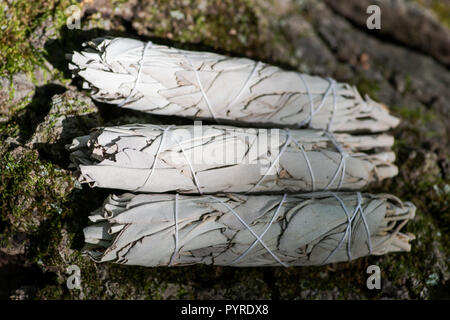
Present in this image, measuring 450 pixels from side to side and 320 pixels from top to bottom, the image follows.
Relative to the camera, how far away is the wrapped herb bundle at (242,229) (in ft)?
8.66

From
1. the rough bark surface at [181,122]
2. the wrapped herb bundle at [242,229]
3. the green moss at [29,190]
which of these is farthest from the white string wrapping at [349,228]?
the green moss at [29,190]

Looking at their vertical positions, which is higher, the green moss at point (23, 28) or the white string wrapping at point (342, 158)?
the green moss at point (23, 28)

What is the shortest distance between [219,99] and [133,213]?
3.70ft

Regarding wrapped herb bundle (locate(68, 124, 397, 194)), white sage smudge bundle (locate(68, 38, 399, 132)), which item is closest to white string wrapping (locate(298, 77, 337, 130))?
white sage smudge bundle (locate(68, 38, 399, 132))

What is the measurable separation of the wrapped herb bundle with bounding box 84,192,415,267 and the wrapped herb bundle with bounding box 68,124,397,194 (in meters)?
0.11

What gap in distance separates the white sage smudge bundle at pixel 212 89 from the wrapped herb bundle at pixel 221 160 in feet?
0.65

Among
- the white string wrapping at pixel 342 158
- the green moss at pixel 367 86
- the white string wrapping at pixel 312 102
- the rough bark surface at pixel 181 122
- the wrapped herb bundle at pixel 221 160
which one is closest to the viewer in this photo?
the wrapped herb bundle at pixel 221 160

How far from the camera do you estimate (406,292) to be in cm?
322

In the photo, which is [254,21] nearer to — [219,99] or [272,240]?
[219,99]

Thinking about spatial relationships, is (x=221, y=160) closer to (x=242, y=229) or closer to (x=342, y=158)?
(x=242, y=229)

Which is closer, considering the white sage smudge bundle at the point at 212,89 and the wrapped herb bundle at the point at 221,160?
the wrapped herb bundle at the point at 221,160

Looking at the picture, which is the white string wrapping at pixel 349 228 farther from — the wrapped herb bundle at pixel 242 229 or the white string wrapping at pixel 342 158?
the white string wrapping at pixel 342 158

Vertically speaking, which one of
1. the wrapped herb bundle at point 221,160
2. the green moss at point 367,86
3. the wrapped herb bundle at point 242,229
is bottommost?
the wrapped herb bundle at point 242,229

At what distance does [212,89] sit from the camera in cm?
300
